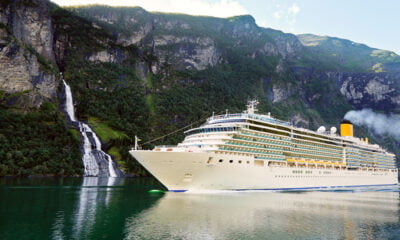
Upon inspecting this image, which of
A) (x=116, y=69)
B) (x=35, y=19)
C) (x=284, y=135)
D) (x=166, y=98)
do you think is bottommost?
(x=284, y=135)

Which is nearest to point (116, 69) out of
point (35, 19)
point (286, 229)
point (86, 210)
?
point (35, 19)

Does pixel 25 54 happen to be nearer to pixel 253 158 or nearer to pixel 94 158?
pixel 94 158

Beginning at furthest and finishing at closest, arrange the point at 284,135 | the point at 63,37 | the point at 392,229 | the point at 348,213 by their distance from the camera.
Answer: the point at 63,37
the point at 284,135
the point at 348,213
the point at 392,229

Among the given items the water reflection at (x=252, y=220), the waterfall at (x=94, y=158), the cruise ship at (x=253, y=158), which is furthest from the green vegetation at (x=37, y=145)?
the water reflection at (x=252, y=220)

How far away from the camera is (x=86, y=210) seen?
106 feet

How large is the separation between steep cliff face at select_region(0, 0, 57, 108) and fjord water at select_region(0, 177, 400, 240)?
8218 cm

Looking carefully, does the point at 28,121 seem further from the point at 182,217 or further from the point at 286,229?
the point at 286,229

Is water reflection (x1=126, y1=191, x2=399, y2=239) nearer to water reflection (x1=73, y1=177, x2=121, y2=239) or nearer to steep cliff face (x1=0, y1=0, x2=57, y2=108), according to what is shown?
water reflection (x1=73, y1=177, x2=121, y2=239)

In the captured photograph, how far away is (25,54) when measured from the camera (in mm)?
119375

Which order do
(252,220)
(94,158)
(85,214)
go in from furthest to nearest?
(94,158)
(85,214)
(252,220)

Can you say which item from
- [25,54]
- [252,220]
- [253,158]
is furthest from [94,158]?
[252,220]

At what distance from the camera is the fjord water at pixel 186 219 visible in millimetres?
24109

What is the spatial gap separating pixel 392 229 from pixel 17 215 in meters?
32.3

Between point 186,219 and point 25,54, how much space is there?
375 ft
